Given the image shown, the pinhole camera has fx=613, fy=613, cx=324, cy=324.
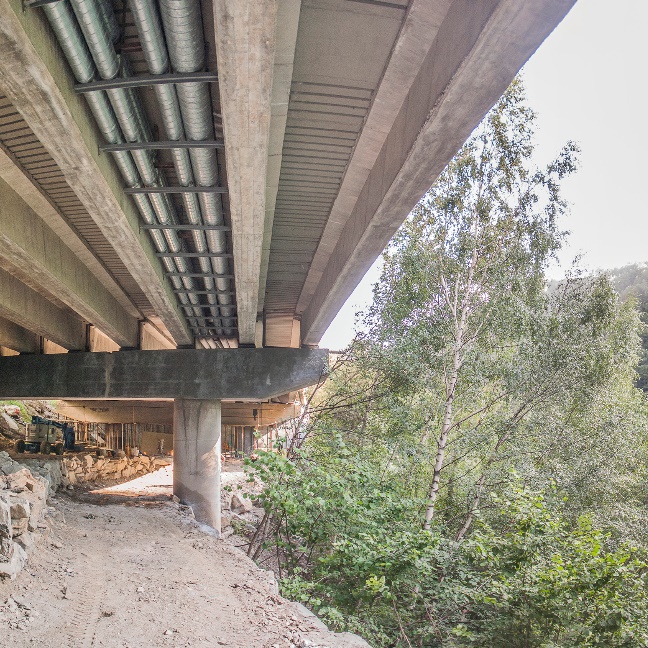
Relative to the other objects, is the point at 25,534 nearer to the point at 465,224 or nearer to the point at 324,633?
the point at 324,633

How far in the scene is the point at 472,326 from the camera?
1363cm

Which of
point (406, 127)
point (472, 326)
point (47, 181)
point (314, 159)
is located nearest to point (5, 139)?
point (47, 181)

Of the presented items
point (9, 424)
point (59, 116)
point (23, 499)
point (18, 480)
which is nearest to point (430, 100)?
point (59, 116)

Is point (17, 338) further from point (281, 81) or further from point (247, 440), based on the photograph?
point (247, 440)

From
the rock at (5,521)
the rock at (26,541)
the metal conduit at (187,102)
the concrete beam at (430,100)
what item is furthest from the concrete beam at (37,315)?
the concrete beam at (430,100)

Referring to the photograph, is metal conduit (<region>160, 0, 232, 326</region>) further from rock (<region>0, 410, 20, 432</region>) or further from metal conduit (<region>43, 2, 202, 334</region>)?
rock (<region>0, 410, 20, 432</region>)

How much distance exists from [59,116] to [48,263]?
14.9 ft

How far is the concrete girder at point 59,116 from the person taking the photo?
12.7 feet

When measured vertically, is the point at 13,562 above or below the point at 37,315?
below

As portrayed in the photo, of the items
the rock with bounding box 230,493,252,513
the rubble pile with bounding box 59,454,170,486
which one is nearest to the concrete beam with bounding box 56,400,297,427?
the rubble pile with bounding box 59,454,170,486

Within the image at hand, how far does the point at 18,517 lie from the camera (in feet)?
26.3

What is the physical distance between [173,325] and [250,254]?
5.28 metres

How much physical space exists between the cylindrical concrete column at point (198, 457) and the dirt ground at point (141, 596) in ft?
10.7

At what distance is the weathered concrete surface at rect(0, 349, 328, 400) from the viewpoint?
14.1m
